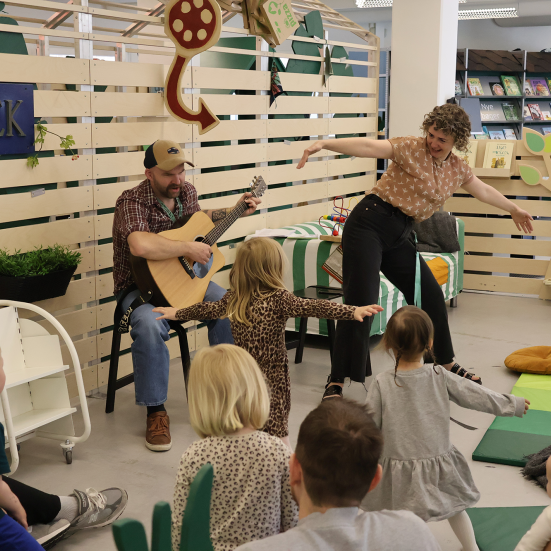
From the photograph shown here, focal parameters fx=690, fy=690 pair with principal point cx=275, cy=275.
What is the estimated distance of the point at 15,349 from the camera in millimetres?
2865

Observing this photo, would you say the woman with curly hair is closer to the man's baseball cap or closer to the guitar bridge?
the man's baseball cap

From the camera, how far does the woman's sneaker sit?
2.35 m

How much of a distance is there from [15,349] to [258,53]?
273 cm

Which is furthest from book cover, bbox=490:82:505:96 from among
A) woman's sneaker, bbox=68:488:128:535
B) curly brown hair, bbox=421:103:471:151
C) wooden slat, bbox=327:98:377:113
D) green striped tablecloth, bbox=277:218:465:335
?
woman's sneaker, bbox=68:488:128:535

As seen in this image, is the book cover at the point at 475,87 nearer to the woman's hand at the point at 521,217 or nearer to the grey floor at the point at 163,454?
the grey floor at the point at 163,454

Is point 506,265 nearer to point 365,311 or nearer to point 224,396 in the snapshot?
point 365,311

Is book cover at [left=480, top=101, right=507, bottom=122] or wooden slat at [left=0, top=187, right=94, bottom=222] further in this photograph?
book cover at [left=480, top=101, right=507, bottom=122]

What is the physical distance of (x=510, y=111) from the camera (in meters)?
10.4

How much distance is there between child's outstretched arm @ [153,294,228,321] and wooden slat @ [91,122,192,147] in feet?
4.38

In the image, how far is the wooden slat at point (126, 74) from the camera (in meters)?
3.52

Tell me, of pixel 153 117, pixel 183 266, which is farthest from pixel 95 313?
pixel 153 117

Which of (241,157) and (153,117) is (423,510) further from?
(241,157)

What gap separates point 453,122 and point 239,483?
2223 millimetres

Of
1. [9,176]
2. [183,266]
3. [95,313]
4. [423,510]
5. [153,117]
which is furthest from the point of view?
[153,117]
